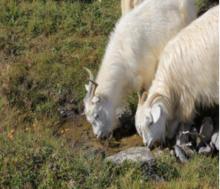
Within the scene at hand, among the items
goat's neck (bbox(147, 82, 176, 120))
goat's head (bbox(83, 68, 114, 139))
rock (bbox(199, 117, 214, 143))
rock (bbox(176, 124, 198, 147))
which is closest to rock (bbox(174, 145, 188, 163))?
rock (bbox(176, 124, 198, 147))

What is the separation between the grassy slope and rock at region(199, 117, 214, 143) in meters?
0.62

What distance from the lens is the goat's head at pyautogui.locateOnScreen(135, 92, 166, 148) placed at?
9172 mm

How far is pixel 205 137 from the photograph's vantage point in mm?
9109

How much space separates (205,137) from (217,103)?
0.54 meters

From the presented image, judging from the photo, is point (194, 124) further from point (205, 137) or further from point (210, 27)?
point (210, 27)

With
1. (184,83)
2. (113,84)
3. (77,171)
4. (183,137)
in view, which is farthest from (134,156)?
(113,84)

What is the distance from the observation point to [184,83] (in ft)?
30.4

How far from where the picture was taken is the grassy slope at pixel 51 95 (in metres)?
7.32

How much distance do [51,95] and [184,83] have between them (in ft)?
8.53

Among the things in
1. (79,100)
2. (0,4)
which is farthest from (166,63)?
(0,4)

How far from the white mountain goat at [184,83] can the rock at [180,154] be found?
46 centimetres

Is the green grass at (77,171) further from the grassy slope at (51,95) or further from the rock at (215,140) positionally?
the rock at (215,140)

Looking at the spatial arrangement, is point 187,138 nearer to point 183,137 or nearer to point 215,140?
point 183,137

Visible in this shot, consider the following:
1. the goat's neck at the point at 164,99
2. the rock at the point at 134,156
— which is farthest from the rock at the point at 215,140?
the rock at the point at 134,156
